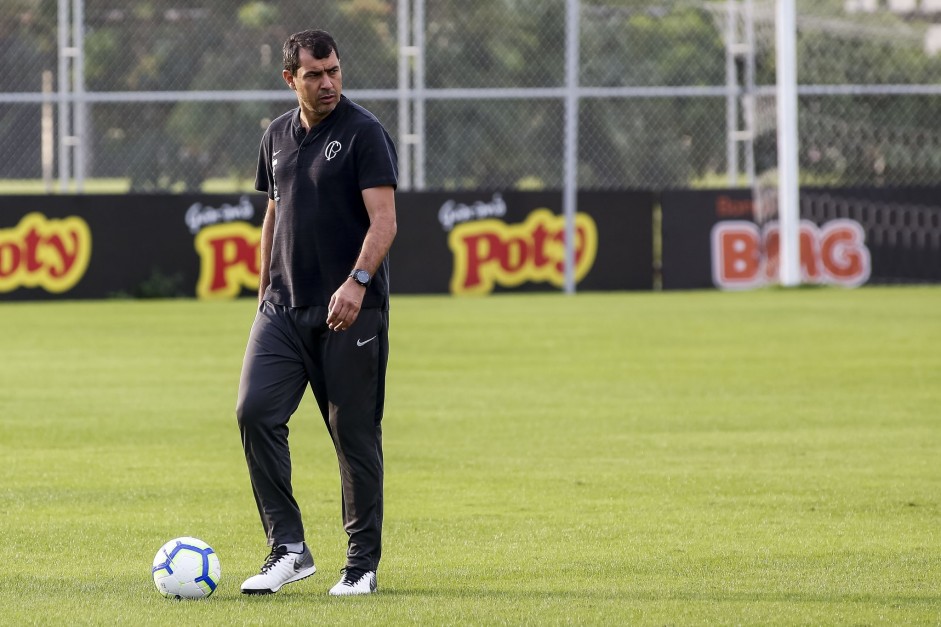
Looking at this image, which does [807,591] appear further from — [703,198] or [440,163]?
[440,163]

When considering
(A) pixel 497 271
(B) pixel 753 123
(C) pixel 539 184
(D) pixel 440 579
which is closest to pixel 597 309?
(A) pixel 497 271

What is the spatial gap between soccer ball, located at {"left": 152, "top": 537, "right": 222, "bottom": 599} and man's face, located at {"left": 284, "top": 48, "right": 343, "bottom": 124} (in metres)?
1.59

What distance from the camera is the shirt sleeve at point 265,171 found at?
6500 mm

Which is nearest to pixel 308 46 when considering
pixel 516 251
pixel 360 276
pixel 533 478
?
pixel 360 276

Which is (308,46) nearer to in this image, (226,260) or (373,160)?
(373,160)

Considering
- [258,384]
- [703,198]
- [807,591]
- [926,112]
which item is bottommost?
[807,591]

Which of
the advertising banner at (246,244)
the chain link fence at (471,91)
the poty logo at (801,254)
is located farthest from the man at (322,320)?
the poty logo at (801,254)

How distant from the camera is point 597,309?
2212 centimetres

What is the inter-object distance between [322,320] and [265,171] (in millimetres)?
647

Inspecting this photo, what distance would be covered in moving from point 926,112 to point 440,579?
28.3m

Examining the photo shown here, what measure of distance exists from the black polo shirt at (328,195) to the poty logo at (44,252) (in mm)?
17849

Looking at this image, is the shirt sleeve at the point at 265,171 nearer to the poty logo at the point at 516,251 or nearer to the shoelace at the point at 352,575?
the shoelace at the point at 352,575

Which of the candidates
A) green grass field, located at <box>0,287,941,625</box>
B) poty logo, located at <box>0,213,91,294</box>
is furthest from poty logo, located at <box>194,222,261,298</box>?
green grass field, located at <box>0,287,941,625</box>

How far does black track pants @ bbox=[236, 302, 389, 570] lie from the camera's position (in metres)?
6.30
